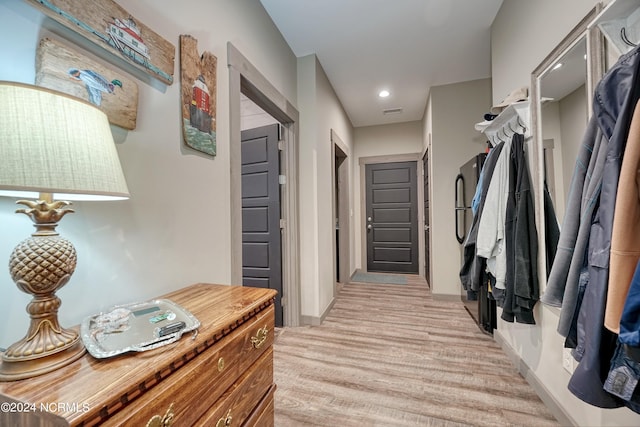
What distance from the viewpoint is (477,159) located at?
2.40 metres

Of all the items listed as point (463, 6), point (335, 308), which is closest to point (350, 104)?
point (463, 6)

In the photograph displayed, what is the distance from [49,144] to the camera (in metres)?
0.51

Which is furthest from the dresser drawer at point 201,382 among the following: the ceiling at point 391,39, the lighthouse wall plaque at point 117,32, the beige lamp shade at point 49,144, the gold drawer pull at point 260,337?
the ceiling at point 391,39

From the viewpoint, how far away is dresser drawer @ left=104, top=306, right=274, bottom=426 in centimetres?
55

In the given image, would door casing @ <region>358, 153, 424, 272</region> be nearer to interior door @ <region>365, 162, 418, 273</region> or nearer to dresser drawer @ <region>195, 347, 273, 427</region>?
interior door @ <region>365, 162, 418, 273</region>

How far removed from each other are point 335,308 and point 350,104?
3.06 m

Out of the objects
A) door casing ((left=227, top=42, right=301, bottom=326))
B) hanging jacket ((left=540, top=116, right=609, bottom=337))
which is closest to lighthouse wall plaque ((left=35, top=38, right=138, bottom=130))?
door casing ((left=227, top=42, right=301, bottom=326))

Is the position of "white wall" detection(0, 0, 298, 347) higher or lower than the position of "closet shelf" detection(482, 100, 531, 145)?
lower

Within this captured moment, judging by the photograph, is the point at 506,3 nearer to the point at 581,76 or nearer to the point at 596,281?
the point at 581,76

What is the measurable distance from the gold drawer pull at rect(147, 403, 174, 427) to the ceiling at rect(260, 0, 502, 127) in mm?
2607

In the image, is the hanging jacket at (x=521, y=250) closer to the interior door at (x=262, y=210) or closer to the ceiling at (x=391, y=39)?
the ceiling at (x=391, y=39)

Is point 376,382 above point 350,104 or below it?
below

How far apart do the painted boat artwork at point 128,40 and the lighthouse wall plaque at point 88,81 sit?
0.32 ft

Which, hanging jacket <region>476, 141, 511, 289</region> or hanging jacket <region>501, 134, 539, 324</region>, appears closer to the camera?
hanging jacket <region>501, 134, 539, 324</region>
